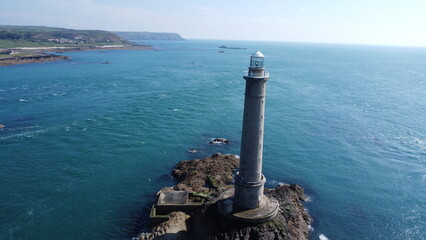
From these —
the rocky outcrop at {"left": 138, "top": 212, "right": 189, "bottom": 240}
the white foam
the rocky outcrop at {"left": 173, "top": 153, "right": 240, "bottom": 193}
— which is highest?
the rocky outcrop at {"left": 173, "top": 153, "right": 240, "bottom": 193}

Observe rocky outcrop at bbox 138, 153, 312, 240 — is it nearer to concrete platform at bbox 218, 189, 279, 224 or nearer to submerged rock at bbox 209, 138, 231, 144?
concrete platform at bbox 218, 189, 279, 224

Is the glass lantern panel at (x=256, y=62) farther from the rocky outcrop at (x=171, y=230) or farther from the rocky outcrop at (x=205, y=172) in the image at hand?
the rocky outcrop at (x=205, y=172)

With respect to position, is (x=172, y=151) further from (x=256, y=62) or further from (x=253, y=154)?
(x=256, y=62)

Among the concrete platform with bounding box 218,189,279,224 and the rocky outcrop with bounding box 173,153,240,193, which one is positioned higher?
the concrete platform with bounding box 218,189,279,224

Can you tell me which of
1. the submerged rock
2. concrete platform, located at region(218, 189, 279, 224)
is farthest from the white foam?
the submerged rock

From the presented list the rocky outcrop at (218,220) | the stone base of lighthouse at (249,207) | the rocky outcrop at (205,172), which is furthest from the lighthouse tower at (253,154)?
the rocky outcrop at (205,172)

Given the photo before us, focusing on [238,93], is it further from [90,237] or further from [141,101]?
[90,237]
